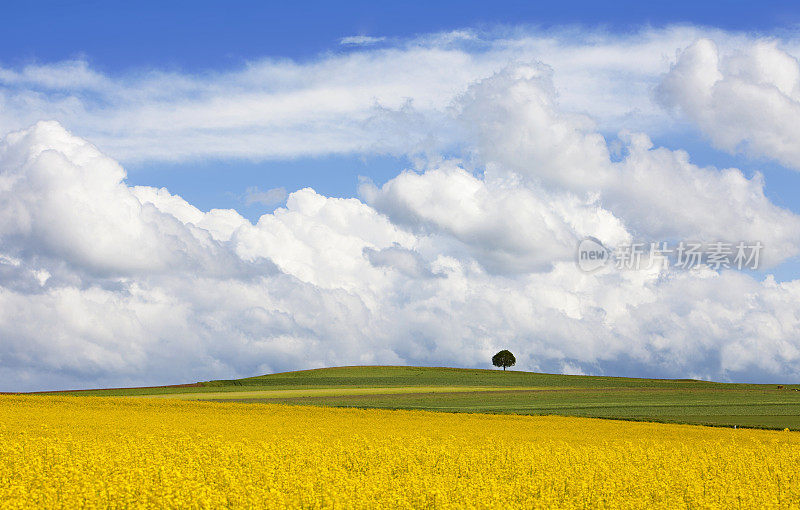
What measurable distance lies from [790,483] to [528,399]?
176ft

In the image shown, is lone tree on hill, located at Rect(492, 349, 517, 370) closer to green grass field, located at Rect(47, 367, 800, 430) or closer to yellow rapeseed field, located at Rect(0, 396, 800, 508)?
green grass field, located at Rect(47, 367, 800, 430)

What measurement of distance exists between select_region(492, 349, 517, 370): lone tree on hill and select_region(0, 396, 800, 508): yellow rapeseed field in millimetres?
113272

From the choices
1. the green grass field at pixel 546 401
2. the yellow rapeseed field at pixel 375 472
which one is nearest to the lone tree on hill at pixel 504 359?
the green grass field at pixel 546 401

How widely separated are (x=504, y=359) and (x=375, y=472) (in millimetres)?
130142

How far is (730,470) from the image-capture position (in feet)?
72.6

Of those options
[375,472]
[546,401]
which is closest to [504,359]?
[546,401]

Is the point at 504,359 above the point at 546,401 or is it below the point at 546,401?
above

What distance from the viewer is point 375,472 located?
20.4 m

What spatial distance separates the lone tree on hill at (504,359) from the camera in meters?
148

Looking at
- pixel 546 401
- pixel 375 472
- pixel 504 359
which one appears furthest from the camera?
pixel 504 359

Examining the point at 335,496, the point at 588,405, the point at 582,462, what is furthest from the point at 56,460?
the point at 588,405

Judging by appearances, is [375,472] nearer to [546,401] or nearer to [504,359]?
[546,401]

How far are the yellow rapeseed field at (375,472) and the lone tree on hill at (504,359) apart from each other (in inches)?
4460

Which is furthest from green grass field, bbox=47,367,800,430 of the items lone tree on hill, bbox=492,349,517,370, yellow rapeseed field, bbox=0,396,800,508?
lone tree on hill, bbox=492,349,517,370
